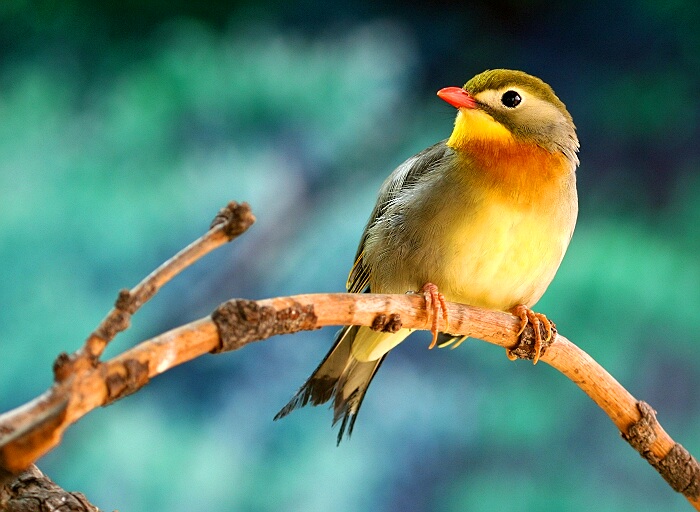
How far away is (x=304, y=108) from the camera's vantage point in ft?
8.55

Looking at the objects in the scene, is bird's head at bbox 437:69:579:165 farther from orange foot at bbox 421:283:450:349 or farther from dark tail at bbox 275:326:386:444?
dark tail at bbox 275:326:386:444

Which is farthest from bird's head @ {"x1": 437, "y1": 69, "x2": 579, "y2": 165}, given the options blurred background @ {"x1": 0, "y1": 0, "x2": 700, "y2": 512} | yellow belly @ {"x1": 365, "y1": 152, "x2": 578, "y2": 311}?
blurred background @ {"x1": 0, "y1": 0, "x2": 700, "y2": 512}

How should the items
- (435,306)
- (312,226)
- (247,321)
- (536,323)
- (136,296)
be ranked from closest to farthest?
(136,296)
(247,321)
(435,306)
(536,323)
(312,226)

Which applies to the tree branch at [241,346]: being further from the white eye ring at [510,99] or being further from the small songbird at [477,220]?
the white eye ring at [510,99]

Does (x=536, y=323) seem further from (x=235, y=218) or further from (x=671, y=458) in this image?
(x=235, y=218)

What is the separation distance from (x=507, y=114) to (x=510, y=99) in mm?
42

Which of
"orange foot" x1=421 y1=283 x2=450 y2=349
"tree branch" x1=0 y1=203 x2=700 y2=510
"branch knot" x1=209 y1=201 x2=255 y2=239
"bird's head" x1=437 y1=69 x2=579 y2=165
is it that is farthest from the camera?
"bird's head" x1=437 y1=69 x2=579 y2=165

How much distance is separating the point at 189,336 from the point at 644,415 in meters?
0.99

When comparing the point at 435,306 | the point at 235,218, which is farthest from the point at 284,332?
the point at 435,306

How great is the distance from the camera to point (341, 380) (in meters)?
1.89

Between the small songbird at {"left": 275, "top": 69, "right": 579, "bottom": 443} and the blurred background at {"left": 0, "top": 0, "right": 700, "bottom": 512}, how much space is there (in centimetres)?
69

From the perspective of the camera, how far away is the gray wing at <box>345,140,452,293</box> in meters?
1.86

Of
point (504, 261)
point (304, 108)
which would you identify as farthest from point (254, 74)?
point (504, 261)

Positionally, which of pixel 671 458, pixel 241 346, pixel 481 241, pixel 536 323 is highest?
pixel 481 241
